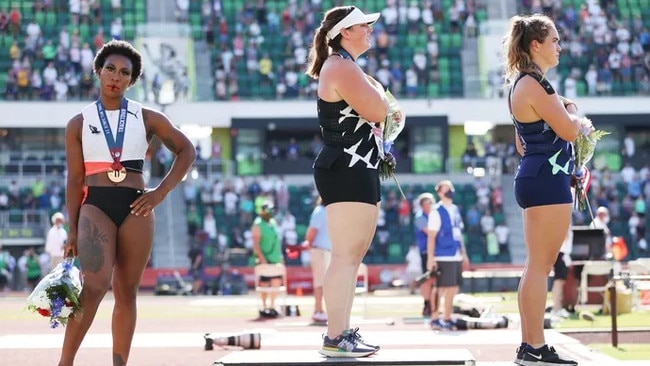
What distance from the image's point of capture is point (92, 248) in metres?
7.70

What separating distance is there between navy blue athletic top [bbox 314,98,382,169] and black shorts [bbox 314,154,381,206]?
0.02m

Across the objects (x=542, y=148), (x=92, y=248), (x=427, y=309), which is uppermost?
(x=542, y=148)

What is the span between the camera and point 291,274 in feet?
104

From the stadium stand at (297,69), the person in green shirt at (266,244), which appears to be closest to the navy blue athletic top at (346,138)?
the person in green shirt at (266,244)

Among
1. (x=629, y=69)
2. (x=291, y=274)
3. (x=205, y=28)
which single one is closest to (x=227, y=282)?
(x=291, y=274)

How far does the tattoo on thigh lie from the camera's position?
7.69m

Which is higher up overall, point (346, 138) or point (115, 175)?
point (346, 138)

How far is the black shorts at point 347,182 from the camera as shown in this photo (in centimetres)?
775

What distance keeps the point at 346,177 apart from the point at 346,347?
99cm

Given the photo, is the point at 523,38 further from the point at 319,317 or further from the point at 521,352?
the point at 319,317

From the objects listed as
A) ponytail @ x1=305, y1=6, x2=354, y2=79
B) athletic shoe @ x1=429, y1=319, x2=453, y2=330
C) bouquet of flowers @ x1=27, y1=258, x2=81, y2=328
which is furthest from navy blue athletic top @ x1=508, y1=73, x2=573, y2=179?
athletic shoe @ x1=429, y1=319, x2=453, y2=330

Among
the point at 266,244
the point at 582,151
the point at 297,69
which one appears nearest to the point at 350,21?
the point at 582,151

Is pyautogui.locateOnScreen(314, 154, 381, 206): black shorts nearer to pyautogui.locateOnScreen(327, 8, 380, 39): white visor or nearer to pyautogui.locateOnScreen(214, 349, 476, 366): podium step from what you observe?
pyautogui.locateOnScreen(327, 8, 380, 39): white visor

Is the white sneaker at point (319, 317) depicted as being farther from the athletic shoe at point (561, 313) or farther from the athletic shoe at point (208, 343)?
the athletic shoe at point (208, 343)
